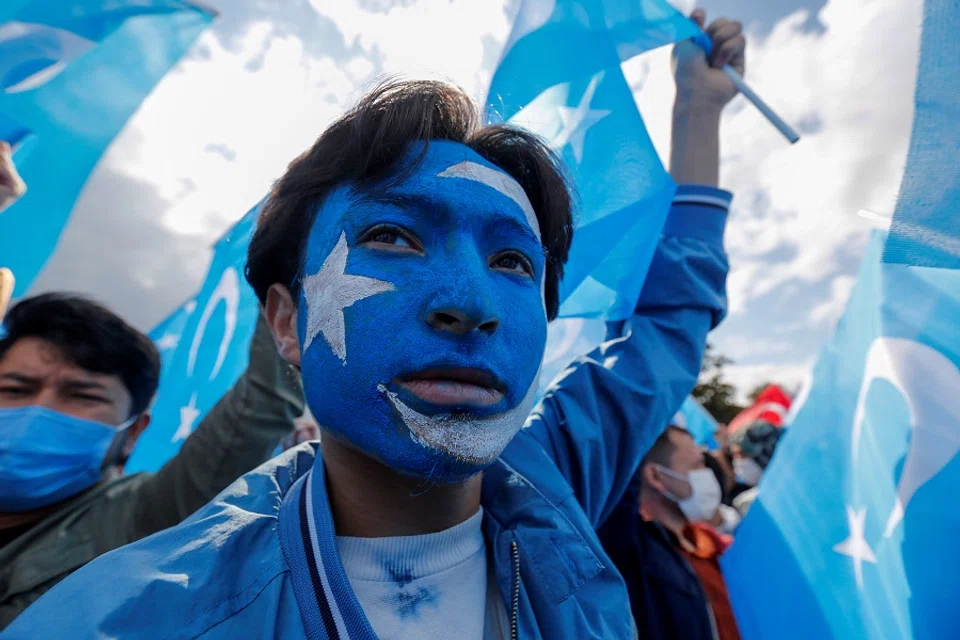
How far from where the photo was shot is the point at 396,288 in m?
1.28

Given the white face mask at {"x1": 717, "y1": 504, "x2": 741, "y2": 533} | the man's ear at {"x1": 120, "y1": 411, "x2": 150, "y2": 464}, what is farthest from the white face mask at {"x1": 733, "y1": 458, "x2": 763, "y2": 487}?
the man's ear at {"x1": 120, "y1": 411, "x2": 150, "y2": 464}

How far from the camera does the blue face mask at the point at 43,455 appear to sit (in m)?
2.26

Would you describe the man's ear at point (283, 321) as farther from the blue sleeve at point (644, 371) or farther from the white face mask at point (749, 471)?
the white face mask at point (749, 471)

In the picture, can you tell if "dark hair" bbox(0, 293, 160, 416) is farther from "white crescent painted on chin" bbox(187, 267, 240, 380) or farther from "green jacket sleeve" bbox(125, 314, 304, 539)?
"white crescent painted on chin" bbox(187, 267, 240, 380)

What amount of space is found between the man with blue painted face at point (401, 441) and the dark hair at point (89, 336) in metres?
1.28

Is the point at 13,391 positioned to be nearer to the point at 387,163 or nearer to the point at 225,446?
the point at 225,446

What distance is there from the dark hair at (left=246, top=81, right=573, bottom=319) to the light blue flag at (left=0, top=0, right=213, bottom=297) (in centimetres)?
200

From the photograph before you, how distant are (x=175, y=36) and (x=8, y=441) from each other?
245 cm

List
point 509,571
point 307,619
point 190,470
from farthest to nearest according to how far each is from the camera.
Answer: point 190,470 < point 509,571 < point 307,619

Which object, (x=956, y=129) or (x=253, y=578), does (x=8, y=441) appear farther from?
(x=956, y=129)

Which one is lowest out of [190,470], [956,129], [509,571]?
[190,470]

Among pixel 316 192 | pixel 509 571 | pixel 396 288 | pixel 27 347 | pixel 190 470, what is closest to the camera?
pixel 396 288

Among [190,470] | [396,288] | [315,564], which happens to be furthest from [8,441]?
[396,288]

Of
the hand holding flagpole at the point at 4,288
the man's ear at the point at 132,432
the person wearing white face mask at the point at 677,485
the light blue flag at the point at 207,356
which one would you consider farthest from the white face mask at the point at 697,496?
the hand holding flagpole at the point at 4,288
